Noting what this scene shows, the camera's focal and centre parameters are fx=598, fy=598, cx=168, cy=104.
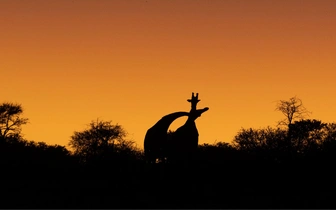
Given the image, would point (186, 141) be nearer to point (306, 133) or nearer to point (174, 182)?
point (174, 182)

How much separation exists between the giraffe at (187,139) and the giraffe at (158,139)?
0.37m

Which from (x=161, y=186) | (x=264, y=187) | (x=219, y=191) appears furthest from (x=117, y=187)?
(x=264, y=187)

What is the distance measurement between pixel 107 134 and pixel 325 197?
40271 mm

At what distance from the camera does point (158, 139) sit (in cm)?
2478

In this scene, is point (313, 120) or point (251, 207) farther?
point (313, 120)

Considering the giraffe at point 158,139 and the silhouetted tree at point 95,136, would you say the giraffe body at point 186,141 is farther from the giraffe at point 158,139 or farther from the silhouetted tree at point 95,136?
the silhouetted tree at point 95,136

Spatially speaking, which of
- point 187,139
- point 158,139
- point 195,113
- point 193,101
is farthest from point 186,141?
point 193,101

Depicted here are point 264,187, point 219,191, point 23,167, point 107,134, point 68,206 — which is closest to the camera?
point 68,206

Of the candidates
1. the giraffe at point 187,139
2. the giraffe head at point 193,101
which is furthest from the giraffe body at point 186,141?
the giraffe head at point 193,101

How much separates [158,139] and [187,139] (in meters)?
1.46

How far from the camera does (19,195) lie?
21281 mm

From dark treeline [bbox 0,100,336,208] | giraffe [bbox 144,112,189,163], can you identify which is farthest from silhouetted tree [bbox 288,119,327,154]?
giraffe [bbox 144,112,189,163]

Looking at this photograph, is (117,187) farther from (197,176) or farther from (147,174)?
(197,176)

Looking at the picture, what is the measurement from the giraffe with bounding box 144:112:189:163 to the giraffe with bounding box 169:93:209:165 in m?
0.37
